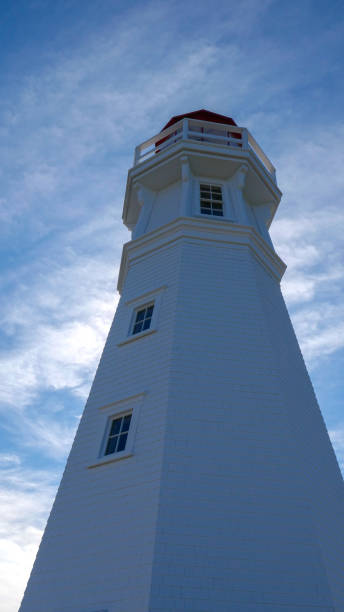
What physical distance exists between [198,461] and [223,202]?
8916 mm

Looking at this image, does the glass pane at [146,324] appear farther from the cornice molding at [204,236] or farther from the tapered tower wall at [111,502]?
the cornice molding at [204,236]

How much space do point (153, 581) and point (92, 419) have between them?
159 inches

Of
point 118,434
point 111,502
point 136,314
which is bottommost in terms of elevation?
point 111,502

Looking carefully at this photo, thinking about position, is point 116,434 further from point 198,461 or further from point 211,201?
point 211,201

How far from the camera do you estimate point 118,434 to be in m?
9.66

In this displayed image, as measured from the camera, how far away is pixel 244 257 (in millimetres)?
12727

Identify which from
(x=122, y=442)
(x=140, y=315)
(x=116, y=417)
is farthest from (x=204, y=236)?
(x=122, y=442)

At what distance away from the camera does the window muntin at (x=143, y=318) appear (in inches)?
457

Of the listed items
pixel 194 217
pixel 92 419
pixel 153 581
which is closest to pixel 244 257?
pixel 194 217

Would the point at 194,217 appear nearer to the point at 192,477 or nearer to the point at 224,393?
the point at 224,393

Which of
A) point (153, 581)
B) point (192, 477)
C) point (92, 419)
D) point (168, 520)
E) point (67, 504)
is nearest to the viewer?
point (153, 581)

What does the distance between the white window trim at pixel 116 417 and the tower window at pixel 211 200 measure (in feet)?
22.8

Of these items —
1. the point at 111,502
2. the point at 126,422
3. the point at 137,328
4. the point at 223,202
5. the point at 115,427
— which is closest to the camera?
the point at 111,502

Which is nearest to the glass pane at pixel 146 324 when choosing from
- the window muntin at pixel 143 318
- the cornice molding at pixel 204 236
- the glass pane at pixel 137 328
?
the window muntin at pixel 143 318
